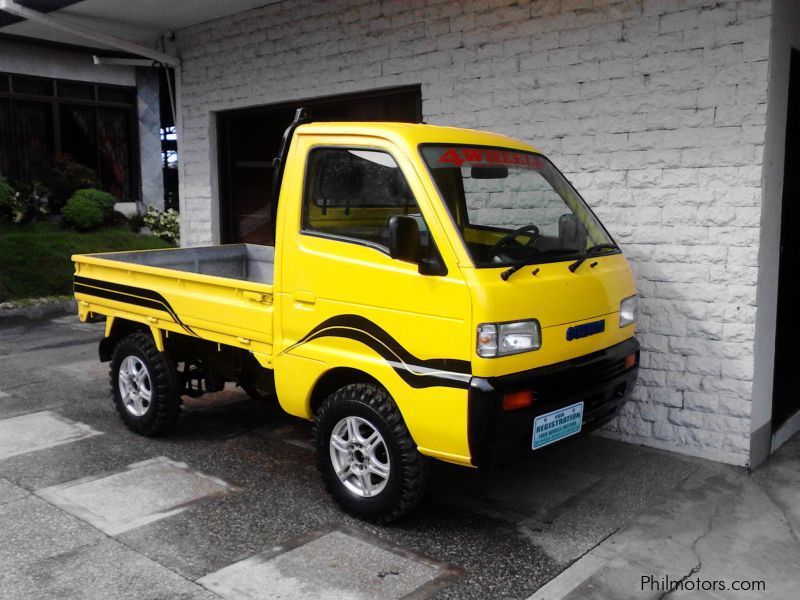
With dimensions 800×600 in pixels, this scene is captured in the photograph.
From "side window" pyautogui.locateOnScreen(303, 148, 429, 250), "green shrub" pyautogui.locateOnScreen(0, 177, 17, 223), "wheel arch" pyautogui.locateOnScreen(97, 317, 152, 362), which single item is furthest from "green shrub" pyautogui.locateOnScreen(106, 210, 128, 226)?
"side window" pyautogui.locateOnScreen(303, 148, 429, 250)

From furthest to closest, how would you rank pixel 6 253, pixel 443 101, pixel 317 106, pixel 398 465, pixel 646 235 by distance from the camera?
pixel 6 253, pixel 317 106, pixel 443 101, pixel 646 235, pixel 398 465

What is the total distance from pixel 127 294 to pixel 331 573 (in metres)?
2.81

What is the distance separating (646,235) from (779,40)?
4.88 feet

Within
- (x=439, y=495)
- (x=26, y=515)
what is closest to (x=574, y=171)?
(x=439, y=495)

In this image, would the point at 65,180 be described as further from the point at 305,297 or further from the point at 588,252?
the point at 588,252

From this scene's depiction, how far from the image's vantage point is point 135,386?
5.59m

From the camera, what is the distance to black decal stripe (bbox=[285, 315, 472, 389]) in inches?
142

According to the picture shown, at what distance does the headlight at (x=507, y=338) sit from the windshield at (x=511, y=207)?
0.32m

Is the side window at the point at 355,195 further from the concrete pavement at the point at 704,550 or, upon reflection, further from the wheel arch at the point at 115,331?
the wheel arch at the point at 115,331

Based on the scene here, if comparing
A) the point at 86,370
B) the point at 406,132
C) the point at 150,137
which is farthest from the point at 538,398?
the point at 150,137

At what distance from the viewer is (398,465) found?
3861 millimetres

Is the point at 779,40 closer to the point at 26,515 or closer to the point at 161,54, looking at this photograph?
the point at 26,515

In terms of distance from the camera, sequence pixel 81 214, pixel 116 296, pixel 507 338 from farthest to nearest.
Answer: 1. pixel 81 214
2. pixel 116 296
3. pixel 507 338

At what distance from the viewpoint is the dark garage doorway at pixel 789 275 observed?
5.30 m
